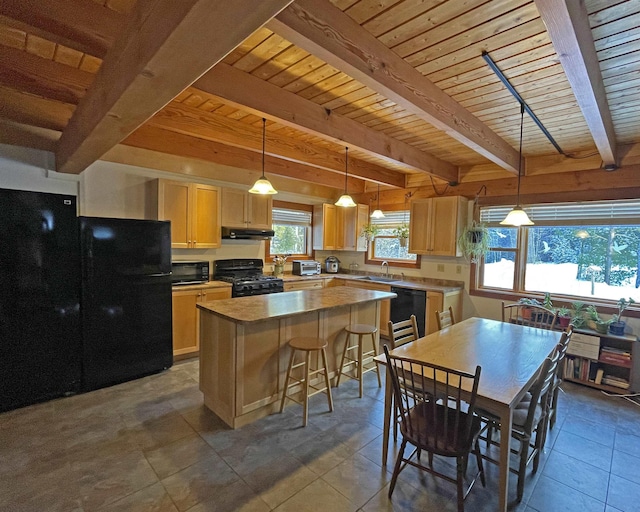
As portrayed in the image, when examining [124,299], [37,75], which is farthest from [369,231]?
[37,75]

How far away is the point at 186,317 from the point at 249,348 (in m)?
1.69

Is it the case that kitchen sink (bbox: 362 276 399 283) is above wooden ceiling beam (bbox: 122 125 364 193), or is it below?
below

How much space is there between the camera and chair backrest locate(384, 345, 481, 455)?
1772 millimetres

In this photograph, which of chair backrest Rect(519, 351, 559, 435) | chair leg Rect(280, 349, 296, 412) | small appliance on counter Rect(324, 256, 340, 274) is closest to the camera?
chair backrest Rect(519, 351, 559, 435)

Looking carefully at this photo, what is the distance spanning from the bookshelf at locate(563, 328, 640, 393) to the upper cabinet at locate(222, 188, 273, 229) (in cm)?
Answer: 413

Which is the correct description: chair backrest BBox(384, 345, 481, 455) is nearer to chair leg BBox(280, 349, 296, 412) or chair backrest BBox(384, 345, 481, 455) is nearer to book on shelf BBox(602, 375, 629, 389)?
chair leg BBox(280, 349, 296, 412)

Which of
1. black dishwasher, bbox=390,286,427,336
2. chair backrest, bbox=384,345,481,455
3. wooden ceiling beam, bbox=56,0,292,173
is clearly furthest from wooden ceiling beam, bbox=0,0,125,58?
black dishwasher, bbox=390,286,427,336

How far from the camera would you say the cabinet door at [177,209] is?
3977 millimetres

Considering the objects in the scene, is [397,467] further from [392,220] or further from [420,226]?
[392,220]

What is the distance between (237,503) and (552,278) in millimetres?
4265

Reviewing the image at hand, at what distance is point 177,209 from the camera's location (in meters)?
4.09

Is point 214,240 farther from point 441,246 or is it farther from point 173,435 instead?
point 441,246

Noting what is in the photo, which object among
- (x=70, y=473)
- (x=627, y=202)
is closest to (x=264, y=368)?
(x=70, y=473)

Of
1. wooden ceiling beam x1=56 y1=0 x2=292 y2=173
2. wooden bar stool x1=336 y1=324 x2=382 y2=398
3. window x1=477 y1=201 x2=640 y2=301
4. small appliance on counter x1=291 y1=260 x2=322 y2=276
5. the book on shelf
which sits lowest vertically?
the book on shelf
